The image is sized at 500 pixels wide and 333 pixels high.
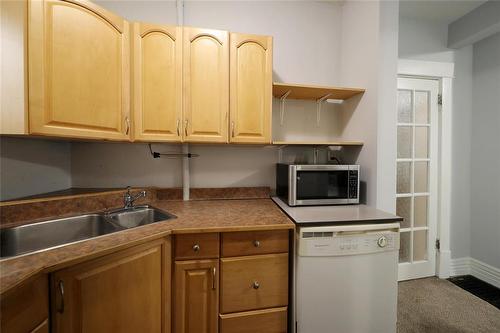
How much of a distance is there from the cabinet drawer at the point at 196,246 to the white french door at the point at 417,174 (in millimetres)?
1897

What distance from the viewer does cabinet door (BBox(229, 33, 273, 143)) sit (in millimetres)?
1481

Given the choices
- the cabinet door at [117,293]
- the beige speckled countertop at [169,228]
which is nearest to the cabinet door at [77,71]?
the beige speckled countertop at [169,228]

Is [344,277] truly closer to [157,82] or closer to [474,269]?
[157,82]

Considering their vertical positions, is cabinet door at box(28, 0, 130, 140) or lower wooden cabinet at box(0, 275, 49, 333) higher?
cabinet door at box(28, 0, 130, 140)

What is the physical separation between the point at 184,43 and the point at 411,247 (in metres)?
2.74

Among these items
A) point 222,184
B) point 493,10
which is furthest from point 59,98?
point 493,10

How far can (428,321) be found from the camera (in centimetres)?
162

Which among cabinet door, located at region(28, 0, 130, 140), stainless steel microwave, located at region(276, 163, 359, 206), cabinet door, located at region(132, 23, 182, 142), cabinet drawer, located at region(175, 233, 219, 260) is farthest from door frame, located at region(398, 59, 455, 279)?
cabinet door, located at region(28, 0, 130, 140)

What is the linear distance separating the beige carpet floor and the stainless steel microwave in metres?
1.04

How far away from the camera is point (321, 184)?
5.17 feet

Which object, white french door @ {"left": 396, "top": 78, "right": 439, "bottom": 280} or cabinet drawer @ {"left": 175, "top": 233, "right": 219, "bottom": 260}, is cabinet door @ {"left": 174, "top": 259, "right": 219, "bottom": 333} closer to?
cabinet drawer @ {"left": 175, "top": 233, "right": 219, "bottom": 260}

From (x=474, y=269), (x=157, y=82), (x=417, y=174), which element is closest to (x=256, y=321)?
(x=157, y=82)

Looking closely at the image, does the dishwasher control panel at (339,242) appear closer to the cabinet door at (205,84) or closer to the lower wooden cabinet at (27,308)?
the cabinet door at (205,84)

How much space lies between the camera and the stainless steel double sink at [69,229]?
1.08m
